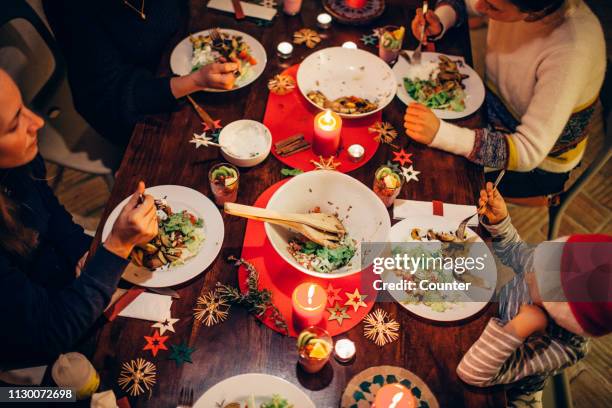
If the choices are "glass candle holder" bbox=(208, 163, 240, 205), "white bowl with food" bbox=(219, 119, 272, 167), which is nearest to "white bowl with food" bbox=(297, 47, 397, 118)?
"white bowl with food" bbox=(219, 119, 272, 167)

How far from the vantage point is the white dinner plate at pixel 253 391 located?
1.33 metres

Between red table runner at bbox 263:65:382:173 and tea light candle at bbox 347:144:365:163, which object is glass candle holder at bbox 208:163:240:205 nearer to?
red table runner at bbox 263:65:382:173

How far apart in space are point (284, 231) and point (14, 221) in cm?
101

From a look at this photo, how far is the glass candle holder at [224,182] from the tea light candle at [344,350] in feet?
2.40

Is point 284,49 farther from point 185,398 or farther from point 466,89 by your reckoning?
point 185,398

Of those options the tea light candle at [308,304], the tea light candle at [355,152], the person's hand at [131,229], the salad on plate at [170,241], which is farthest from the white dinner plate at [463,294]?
the person's hand at [131,229]

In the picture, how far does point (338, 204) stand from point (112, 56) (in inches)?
54.8

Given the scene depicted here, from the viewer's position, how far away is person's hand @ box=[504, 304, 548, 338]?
1381 millimetres

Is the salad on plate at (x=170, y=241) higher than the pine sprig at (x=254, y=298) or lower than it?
higher

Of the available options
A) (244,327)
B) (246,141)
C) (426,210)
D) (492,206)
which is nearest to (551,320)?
(492,206)

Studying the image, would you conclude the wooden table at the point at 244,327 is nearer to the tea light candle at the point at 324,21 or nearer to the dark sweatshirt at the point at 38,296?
the dark sweatshirt at the point at 38,296

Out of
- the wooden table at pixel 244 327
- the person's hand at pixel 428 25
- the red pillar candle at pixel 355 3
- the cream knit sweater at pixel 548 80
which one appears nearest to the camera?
the wooden table at pixel 244 327

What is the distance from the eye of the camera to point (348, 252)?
63.9 inches

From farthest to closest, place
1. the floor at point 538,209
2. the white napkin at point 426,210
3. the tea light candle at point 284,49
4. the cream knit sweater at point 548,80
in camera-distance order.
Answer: the floor at point 538,209
the tea light candle at point 284,49
the cream knit sweater at point 548,80
the white napkin at point 426,210
